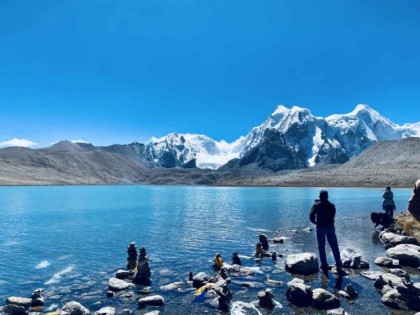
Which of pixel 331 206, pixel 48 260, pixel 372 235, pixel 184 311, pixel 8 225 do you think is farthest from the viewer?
pixel 8 225

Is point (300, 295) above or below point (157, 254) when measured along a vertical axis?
above

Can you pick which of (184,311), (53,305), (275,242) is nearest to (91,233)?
(275,242)

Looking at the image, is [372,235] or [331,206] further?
[372,235]

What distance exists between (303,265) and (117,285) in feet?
40.6

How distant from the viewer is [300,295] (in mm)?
19125

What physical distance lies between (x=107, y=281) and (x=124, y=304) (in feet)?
17.3

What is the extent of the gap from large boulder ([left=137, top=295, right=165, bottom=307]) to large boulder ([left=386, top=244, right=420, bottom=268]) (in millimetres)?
18014

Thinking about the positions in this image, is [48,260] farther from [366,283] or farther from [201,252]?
[366,283]

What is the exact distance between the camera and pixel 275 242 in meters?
37.4

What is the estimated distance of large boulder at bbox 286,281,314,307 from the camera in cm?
1894

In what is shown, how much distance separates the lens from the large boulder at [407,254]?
85.9ft

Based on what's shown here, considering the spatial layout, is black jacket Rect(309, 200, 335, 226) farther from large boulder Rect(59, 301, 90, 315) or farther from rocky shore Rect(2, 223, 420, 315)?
large boulder Rect(59, 301, 90, 315)

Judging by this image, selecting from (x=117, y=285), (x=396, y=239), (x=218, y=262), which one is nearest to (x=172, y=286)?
(x=117, y=285)

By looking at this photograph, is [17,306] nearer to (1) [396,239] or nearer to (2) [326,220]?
(2) [326,220]
